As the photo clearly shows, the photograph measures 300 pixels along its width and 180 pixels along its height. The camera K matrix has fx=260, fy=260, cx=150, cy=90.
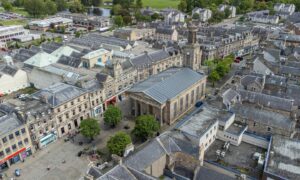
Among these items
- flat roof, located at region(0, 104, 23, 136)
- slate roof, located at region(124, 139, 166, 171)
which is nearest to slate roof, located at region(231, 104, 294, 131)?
slate roof, located at region(124, 139, 166, 171)

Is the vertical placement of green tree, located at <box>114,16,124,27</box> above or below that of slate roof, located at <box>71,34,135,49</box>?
above

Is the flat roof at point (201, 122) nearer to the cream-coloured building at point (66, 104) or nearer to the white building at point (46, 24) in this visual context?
the cream-coloured building at point (66, 104)

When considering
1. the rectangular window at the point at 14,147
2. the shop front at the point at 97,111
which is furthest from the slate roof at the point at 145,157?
the shop front at the point at 97,111

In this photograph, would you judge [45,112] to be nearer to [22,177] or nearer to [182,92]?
[22,177]

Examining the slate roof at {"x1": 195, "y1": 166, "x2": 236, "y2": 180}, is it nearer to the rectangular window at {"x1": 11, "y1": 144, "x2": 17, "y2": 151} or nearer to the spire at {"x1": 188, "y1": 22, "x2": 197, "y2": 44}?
the rectangular window at {"x1": 11, "y1": 144, "x2": 17, "y2": 151}

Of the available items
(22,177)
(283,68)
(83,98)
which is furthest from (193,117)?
(283,68)

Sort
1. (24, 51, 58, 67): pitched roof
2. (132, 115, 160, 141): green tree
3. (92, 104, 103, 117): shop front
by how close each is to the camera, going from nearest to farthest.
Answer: (132, 115, 160, 141): green tree → (92, 104, 103, 117): shop front → (24, 51, 58, 67): pitched roof
